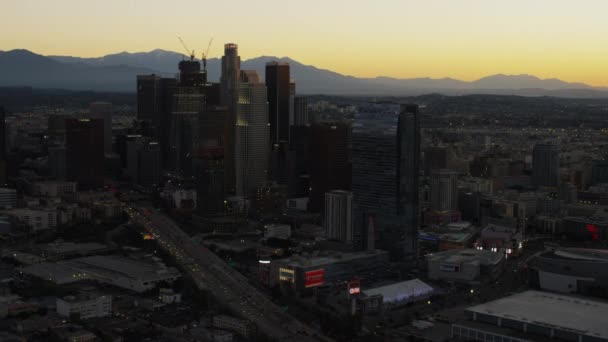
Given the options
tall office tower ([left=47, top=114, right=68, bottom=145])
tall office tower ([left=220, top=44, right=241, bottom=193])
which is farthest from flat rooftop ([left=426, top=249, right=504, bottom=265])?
tall office tower ([left=47, top=114, right=68, bottom=145])

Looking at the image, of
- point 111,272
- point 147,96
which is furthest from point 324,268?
point 147,96

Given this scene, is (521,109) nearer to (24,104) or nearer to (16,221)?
(24,104)

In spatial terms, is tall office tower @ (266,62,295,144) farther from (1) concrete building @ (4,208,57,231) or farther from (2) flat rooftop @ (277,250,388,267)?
(2) flat rooftop @ (277,250,388,267)

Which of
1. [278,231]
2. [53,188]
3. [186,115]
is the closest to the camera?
[278,231]

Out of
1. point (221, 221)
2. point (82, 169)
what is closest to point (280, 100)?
point (82, 169)

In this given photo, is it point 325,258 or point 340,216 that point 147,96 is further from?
point 325,258

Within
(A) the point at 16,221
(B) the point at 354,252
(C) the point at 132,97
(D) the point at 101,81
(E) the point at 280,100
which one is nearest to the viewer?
(B) the point at 354,252
